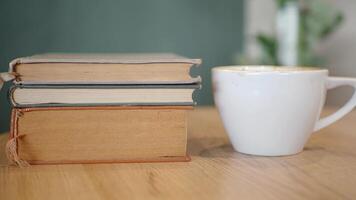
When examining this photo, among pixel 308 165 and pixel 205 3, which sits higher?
pixel 205 3

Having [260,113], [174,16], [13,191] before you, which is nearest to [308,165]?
[260,113]

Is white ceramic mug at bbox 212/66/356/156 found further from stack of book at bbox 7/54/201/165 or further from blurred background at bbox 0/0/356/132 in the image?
blurred background at bbox 0/0/356/132

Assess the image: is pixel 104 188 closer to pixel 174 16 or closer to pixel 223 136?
pixel 223 136

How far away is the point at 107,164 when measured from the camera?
1.62 feet

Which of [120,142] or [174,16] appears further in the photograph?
[174,16]

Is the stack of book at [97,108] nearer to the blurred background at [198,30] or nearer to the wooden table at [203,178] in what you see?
the wooden table at [203,178]

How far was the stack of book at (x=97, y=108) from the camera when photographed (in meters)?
0.47

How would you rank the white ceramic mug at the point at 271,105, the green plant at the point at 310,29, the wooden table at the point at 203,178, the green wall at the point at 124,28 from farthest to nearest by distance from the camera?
the green wall at the point at 124,28 → the green plant at the point at 310,29 → the white ceramic mug at the point at 271,105 → the wooden table at the point at 203,178

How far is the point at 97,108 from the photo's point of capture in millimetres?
481

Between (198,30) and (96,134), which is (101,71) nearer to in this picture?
(96,134)

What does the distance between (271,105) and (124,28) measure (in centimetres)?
128

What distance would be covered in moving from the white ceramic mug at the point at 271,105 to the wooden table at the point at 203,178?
22 mm

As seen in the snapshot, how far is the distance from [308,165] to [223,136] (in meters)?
0.19

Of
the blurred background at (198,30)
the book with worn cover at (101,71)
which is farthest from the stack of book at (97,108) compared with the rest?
the blurred background at (198,30)
